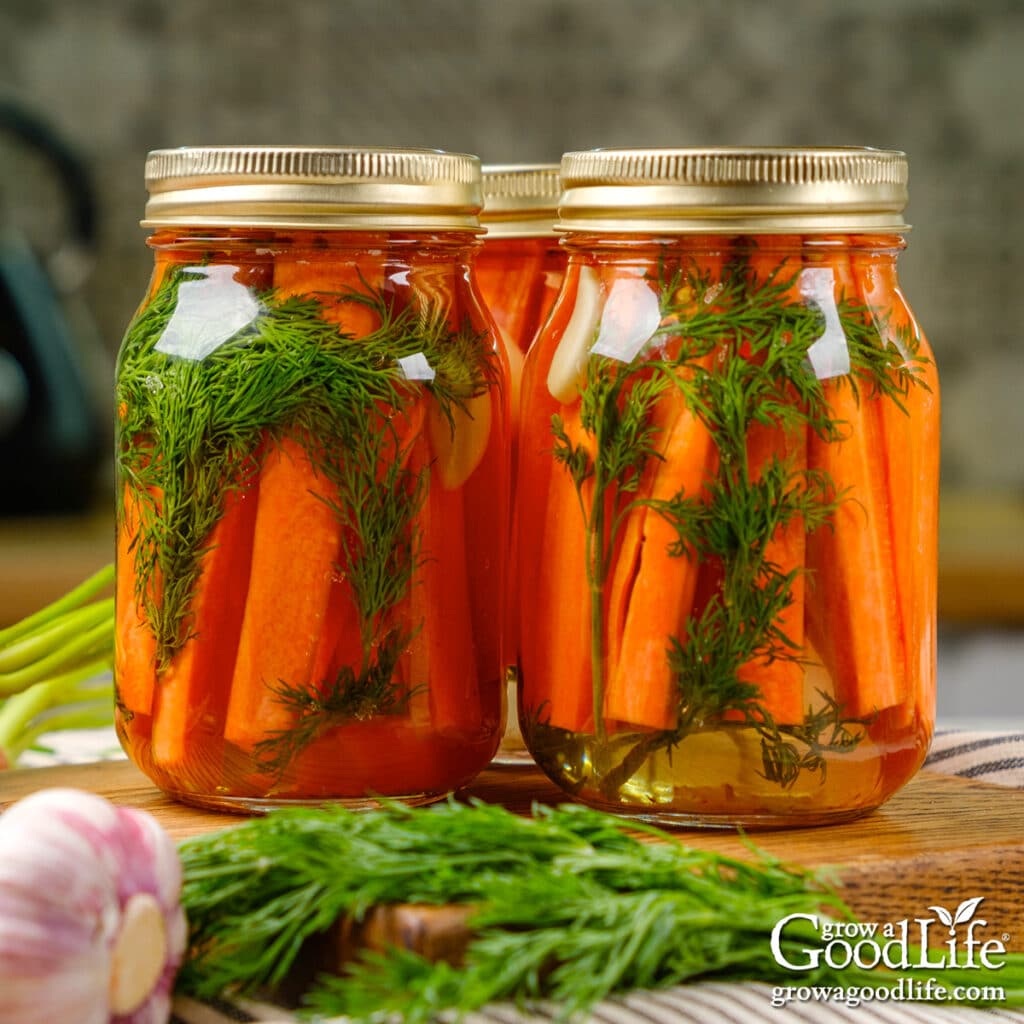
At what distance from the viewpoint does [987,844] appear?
0.88 meters

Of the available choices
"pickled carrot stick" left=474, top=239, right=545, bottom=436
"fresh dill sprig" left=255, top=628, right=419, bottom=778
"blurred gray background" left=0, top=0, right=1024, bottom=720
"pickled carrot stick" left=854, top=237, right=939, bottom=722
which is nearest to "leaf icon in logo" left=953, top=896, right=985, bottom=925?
"pickled carrot stick" left=854, top=237, right=939, bottom=722

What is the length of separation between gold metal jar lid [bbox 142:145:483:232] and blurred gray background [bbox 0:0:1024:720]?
6.16 ft

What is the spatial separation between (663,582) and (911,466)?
0.16 meters

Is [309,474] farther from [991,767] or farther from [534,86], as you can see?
[534,86]

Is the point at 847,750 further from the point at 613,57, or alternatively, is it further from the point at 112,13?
the point at 112,13

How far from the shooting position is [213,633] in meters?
0.88

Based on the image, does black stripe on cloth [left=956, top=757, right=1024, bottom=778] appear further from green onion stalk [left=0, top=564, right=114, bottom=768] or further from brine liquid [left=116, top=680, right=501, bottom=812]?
green onion stalk [left=0, top=564, right=114, bottom=768]

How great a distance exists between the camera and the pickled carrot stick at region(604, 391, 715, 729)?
85 centimetres

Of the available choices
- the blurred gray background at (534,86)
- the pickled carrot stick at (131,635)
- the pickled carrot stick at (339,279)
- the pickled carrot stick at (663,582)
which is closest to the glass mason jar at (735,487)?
the pickled carrot stick at (663,582)

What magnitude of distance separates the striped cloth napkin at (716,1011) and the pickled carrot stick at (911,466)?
18 centimetres

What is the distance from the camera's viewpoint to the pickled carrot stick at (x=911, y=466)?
34.8 inches

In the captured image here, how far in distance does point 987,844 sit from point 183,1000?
420 millimetres

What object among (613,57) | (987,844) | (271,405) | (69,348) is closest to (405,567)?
(271,405)

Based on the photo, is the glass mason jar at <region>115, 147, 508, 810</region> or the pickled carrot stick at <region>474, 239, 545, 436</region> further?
the pickled carrot stick at <region>474, 239, 545, 436</region>
